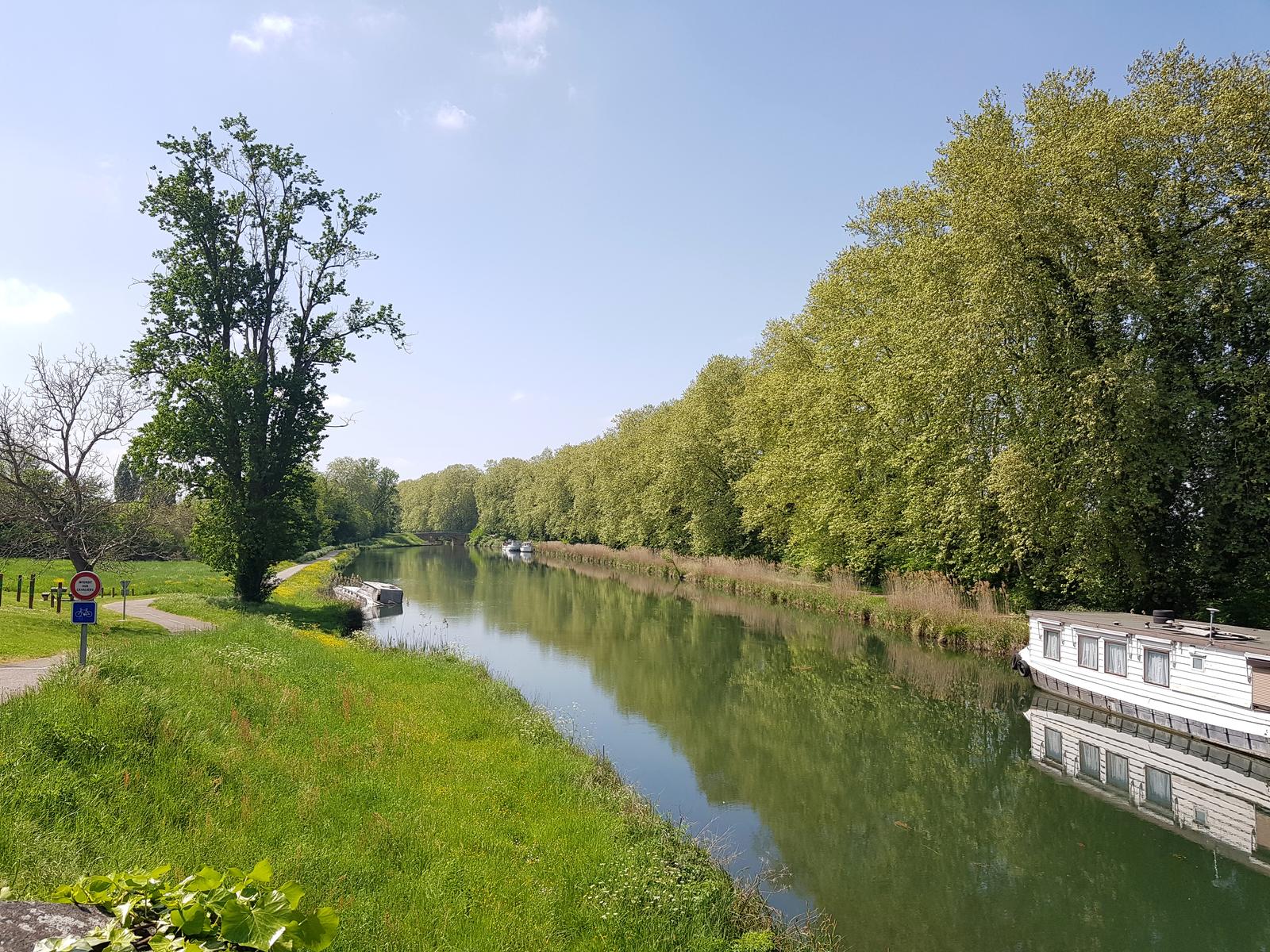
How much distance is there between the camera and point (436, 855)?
7805mm

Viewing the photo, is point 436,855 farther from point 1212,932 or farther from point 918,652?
point 918,652

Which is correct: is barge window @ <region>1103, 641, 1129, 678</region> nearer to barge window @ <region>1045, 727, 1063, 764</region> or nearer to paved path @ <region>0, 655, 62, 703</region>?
barge window @ <region>1045, 727, 1063, 764</region>

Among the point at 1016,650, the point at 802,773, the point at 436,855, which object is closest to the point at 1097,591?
the point at 1016,650

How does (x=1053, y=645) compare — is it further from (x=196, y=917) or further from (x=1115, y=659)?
(x=196, y=917)

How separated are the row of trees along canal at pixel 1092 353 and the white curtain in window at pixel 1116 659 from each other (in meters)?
4.93

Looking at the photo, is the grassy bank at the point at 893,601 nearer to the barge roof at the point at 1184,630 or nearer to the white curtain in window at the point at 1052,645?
the white curtain in window at the point at 1052,645

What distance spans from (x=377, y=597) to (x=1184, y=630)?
1349 inches

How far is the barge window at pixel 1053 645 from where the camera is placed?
19.7 m

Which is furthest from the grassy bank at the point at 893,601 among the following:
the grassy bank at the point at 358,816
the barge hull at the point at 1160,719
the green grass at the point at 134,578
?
the green grass at the point at 134,578

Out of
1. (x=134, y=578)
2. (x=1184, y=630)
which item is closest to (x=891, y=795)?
(x=1184, y=630)

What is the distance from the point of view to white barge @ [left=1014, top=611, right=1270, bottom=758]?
14383mm

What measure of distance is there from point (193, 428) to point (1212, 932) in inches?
1164

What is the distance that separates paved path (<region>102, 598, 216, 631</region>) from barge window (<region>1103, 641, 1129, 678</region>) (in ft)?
76.3

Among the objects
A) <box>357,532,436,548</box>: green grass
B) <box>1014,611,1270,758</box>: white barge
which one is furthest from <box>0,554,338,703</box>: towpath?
<box>357,532,436,548</box>: green grass
